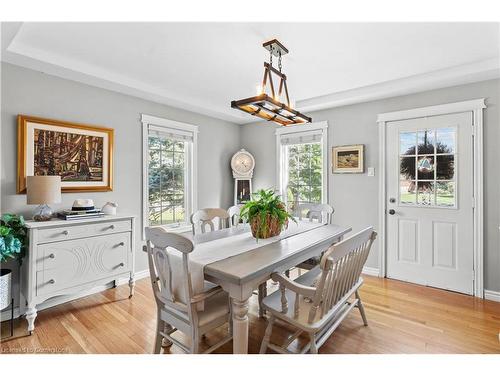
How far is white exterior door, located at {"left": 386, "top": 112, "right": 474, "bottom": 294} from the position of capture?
295 centimetres

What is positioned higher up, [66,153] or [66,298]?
[66,153]

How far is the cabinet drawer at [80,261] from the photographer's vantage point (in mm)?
2285

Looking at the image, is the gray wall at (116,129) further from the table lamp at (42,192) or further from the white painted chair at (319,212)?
the white painted chair at (319,212)

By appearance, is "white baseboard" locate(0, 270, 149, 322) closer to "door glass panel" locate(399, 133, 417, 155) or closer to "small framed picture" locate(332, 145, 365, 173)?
"small framed picture" locate(332, 145, 365, 173)

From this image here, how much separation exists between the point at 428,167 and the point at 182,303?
123 inches

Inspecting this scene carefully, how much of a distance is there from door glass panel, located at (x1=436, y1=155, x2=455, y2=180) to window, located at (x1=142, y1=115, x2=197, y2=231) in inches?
127

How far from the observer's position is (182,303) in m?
1.67

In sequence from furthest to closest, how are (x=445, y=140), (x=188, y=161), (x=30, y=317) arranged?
(x=188, y=161), (x=445, y=140), (x=30, y=317)

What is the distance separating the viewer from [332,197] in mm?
3885

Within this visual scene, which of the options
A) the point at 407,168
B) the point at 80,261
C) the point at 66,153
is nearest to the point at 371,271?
the point at 407,168

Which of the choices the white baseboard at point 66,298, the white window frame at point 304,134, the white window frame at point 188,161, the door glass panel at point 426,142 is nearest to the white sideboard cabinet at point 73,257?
the white baseboard at point 66,298

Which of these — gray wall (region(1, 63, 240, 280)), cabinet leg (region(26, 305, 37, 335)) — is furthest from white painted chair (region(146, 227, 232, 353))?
gray wall (region(1, 63, 240, 280))

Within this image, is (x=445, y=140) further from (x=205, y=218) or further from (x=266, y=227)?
(x=205, y=218)

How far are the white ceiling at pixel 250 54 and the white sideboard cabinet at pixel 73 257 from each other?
59.9 inches
